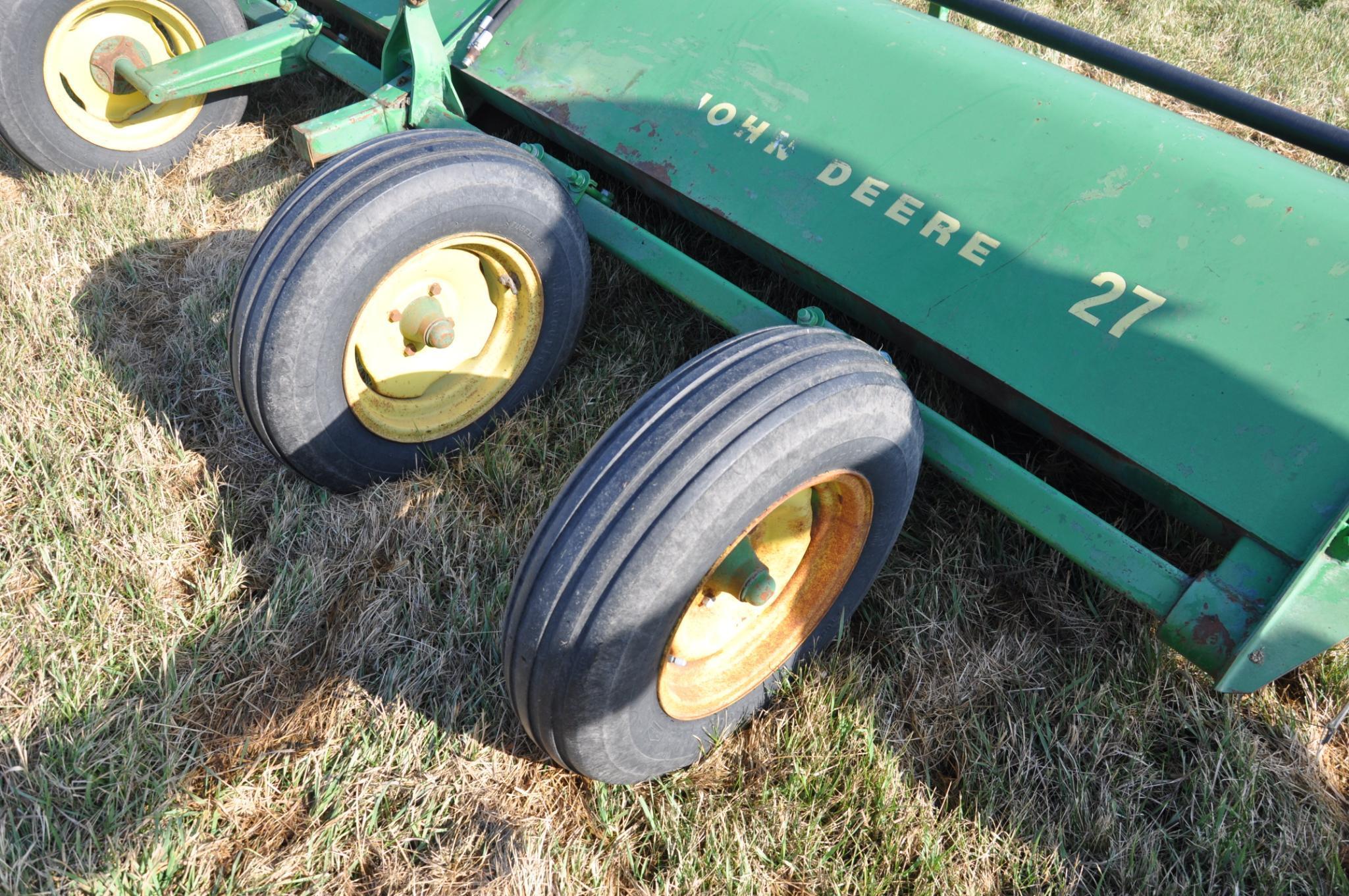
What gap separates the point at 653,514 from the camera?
1.54 meters

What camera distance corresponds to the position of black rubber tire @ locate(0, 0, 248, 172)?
3.00 m

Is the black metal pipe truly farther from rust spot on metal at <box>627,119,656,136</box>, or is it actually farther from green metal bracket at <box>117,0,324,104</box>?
green metal bracket at <box>117,0,324,104</box>

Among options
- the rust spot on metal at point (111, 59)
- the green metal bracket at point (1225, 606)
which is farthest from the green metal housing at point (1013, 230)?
the rust spot on metal at point (111, 59)

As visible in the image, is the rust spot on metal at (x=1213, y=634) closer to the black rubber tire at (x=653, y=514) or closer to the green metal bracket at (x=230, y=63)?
the black rubber tire at (x=653, y=514)

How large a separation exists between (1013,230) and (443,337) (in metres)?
1.34

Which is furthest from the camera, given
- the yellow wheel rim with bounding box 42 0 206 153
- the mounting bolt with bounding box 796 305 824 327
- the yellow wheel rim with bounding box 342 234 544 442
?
the yellow wheel rim with bounding box 42 0 206 153

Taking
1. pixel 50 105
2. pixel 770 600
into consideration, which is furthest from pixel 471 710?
pixel 50 105

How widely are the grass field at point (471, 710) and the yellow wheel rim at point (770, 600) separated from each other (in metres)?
0.14

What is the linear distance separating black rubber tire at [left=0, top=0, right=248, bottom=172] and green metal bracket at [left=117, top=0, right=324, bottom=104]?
0.15 metres

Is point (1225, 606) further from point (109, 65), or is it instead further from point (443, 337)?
point (109, 65)

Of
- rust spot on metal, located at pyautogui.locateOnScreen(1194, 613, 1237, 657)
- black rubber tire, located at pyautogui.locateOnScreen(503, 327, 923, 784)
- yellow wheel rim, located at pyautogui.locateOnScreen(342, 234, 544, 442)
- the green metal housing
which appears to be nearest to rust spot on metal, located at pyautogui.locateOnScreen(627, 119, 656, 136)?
the green metal housing

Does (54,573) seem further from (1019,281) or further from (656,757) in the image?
(1019,281)

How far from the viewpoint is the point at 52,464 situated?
2418 mm

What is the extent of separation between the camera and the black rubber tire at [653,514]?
155 centimetres
